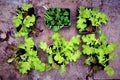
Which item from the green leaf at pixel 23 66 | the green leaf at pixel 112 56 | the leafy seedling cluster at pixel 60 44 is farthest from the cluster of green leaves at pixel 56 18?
the green leaf at pixel 112 56

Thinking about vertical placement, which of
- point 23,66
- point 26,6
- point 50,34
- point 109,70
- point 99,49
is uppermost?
point 26,6

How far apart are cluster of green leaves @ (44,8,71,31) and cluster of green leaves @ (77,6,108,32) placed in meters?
0.14

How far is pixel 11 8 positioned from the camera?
314cm

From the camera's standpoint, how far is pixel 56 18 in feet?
10.0

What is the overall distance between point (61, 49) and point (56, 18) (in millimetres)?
340

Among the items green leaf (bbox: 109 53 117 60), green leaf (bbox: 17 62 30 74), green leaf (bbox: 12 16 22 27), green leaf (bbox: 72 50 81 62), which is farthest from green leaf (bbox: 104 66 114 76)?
green leaf (bbox: 12 16 22 27)

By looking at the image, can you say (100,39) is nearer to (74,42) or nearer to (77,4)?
(74,42)

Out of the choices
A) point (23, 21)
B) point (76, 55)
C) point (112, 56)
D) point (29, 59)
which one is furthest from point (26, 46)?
point (112, 56)

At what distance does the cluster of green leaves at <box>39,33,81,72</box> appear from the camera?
2.99 meters

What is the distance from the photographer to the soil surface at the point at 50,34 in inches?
124

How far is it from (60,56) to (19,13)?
0.64 metres

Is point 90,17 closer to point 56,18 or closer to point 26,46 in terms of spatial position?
point 56,18

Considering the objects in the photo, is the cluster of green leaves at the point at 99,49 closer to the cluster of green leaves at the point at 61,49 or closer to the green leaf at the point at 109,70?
the green leaf at the point at 109,70

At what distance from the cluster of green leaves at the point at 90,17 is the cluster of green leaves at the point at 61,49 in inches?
5.7
